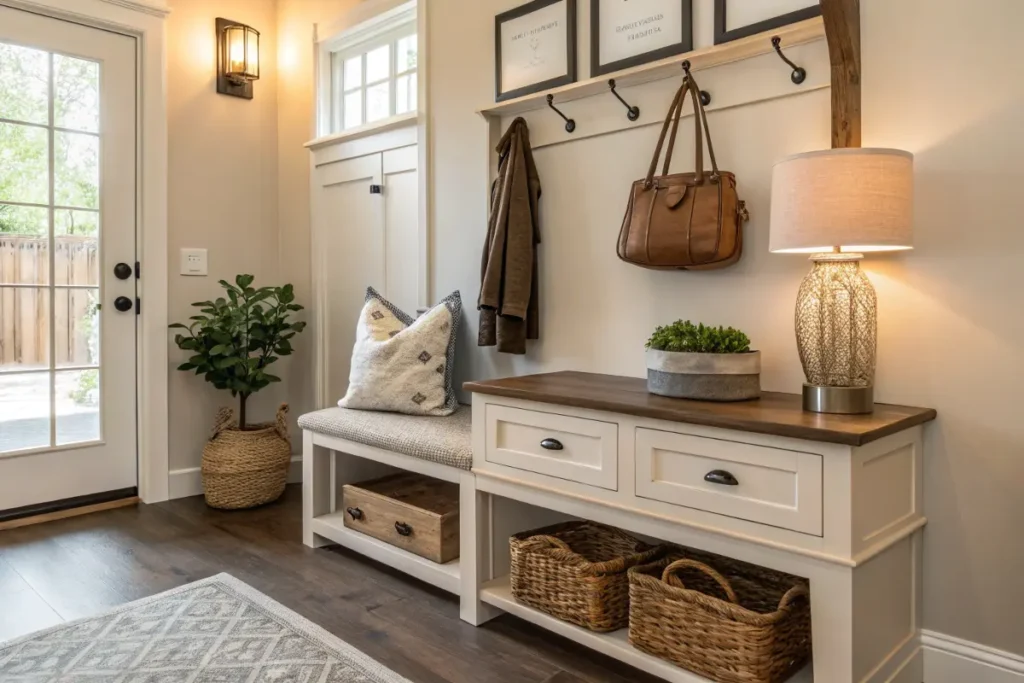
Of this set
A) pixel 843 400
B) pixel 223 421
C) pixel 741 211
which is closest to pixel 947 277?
pixel 843 400

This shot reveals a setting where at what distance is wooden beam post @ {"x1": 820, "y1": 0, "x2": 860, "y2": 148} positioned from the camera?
1.73 metres

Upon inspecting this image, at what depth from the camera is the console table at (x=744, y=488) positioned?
1432 mm

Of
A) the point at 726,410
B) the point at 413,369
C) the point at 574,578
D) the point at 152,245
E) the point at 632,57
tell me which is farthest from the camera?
the point at 152,245

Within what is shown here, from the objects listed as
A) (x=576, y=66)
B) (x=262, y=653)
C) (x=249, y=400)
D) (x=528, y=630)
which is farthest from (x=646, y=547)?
(x=249, y=400)

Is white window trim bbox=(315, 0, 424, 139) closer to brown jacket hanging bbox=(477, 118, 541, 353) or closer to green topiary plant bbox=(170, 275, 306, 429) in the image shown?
brown jacket hanging bbox=(477, 118, 541, 353)

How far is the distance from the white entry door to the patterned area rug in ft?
4.08

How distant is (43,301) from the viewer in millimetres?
3004

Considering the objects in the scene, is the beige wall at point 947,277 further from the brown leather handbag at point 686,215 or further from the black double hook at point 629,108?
the black double hook at point 629,108

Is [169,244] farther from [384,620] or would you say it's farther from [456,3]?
[384,620]

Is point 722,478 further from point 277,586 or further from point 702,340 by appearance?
point 277,586

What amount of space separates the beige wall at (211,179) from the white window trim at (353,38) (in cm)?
37

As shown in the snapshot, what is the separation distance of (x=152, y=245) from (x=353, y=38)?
1.29 metres

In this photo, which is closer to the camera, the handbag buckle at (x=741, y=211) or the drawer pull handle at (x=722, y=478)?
the drawer pull handle at (x=722, y=478)

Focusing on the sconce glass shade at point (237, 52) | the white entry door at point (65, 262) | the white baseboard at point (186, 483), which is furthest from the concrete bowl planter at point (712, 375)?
the sconce glass shade at point (237, 52)
